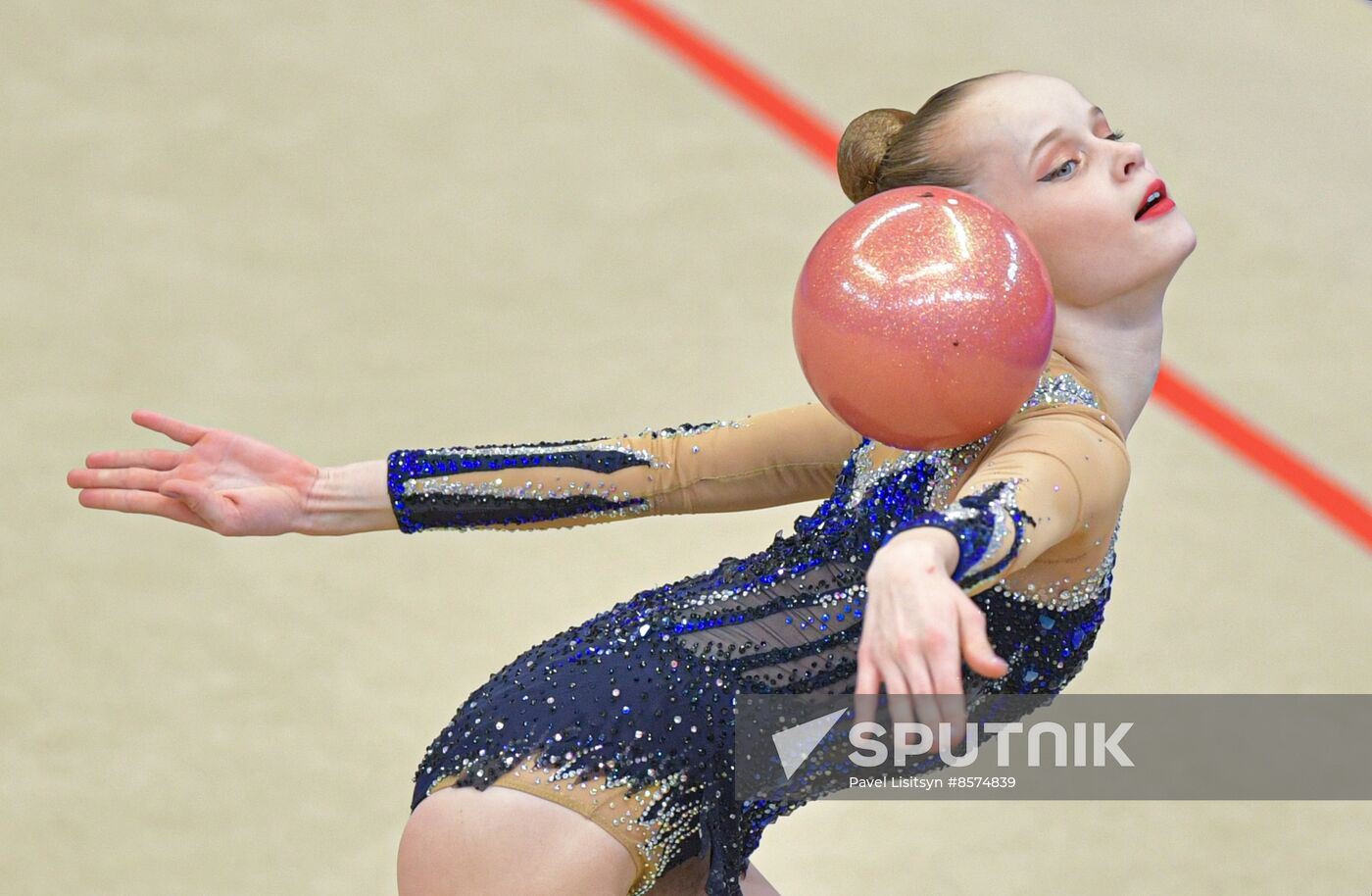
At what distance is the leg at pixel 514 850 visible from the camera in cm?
160

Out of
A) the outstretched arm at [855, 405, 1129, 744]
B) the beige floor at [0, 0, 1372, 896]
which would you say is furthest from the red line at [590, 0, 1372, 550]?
the outstretched arm at [855, 405, 1129, 744]

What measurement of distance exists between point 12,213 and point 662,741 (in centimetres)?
231

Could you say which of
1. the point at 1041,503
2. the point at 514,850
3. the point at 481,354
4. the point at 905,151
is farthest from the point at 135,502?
the point at 481,354

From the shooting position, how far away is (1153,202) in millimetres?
1662

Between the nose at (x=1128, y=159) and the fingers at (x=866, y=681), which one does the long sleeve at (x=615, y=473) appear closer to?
the nose at (x=1128, y=159)

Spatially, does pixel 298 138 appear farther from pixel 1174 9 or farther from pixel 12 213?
pixel 1174 9

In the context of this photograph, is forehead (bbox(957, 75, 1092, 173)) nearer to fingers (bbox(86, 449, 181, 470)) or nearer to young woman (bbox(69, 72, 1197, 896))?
young woman (bbox(69, 72, 1197, 896))

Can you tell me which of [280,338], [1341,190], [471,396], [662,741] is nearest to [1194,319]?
[1341,190]

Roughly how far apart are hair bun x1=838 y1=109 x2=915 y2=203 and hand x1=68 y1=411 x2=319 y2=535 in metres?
0.58

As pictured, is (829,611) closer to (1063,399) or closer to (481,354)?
(1063,399)

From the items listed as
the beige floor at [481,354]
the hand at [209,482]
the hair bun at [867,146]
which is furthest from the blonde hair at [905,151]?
the beige floor at [481,354]

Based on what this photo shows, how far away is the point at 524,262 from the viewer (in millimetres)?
3459

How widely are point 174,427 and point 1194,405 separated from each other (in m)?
1.83

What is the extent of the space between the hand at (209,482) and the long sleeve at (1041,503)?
651 millimetres
